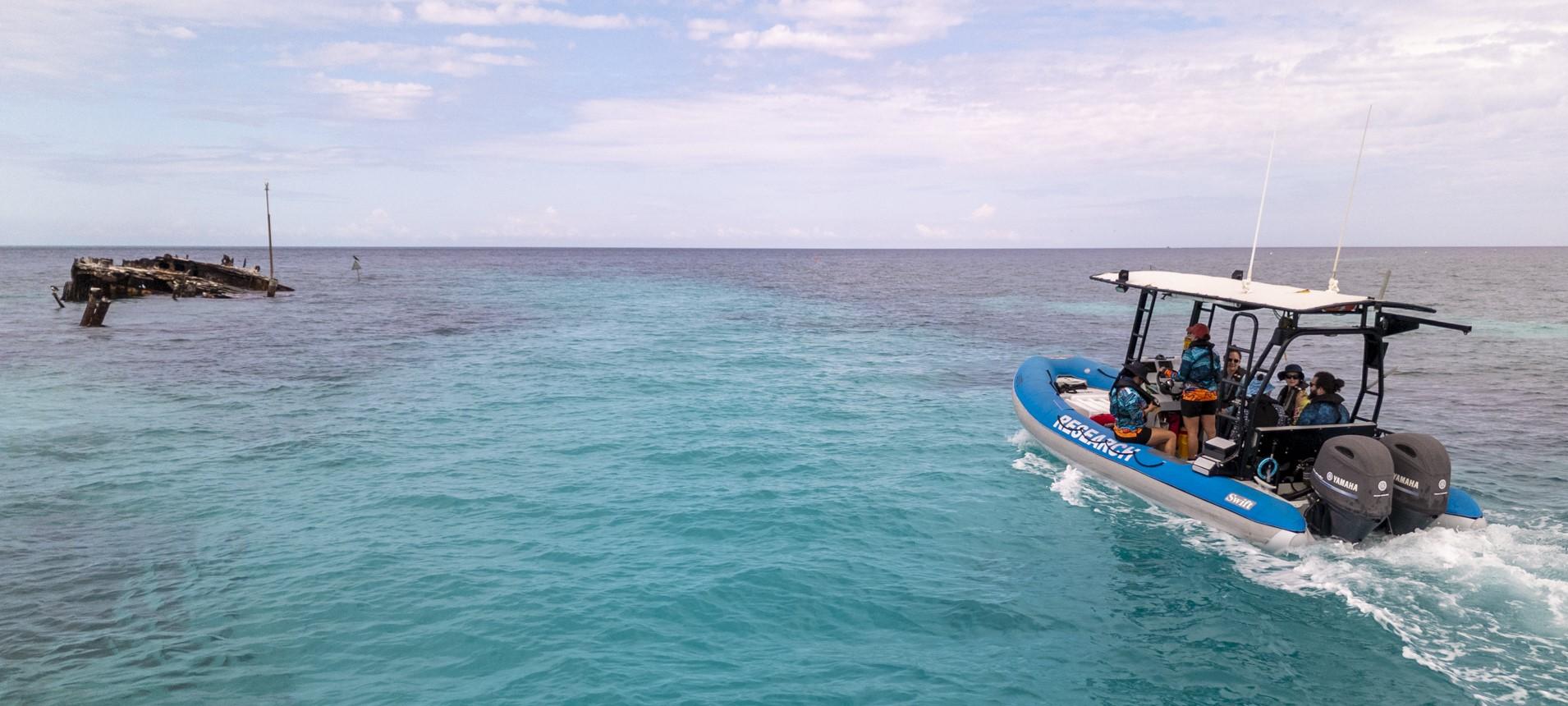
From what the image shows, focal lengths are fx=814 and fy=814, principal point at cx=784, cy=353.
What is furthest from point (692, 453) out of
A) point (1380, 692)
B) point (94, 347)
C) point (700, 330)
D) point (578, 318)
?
point (578, 318)

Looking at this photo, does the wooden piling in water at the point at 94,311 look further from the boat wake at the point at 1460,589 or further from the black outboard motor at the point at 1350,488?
the black outboard motor at the point at 1350,488

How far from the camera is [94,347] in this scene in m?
Answer: 28.2

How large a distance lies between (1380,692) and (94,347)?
3613 cm

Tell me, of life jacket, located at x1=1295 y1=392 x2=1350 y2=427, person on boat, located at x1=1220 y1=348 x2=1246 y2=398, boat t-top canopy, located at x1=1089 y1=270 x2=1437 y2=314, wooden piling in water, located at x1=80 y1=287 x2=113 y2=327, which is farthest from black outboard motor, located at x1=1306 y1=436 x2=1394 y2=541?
wooden piling in water, located at x1=80 y1=287 x2=113 y2=327

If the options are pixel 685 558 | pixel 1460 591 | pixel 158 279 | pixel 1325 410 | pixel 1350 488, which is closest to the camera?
pixel 1460 591

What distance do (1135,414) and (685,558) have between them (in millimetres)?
7229

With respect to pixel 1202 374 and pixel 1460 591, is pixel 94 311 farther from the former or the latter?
pixel 1460 591

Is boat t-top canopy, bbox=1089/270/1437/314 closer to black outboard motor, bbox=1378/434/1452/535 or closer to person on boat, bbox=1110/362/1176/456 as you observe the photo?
person on boat, bbox=1110/362/1176/456

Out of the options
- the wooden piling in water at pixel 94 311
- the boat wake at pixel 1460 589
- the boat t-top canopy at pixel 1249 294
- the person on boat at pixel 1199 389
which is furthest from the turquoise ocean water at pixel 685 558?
the wooden piling in water at pixel 94 311

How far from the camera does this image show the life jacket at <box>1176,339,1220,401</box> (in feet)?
39.8

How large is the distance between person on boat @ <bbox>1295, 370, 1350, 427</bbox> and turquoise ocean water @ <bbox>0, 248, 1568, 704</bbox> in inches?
65.8

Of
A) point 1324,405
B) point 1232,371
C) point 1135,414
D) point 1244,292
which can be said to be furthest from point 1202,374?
point 1324,405

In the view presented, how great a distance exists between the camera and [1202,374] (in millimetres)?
12203

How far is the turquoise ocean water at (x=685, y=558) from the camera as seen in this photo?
8.00 metres
